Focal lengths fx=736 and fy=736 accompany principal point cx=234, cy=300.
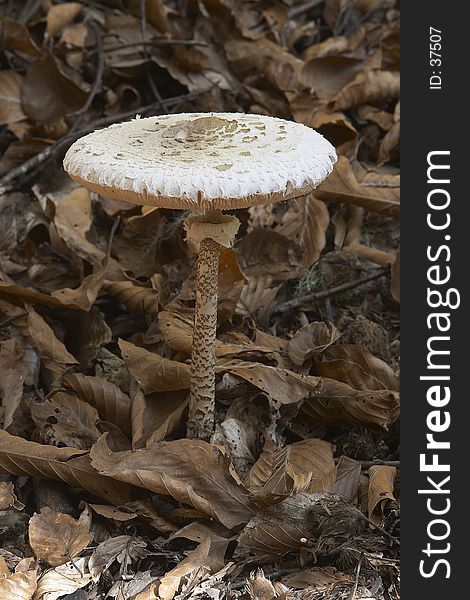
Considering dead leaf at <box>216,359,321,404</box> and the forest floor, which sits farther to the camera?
dead leaf at <box>216,359,321,404</box>

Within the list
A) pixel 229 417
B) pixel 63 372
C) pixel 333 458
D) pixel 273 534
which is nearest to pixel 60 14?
pixel 63 372

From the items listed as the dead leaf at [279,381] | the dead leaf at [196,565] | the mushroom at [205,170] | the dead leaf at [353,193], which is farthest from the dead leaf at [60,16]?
the dead leaf at [196,565]

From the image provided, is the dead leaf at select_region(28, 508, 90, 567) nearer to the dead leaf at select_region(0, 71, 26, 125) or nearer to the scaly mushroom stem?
the scaly mushroom stem

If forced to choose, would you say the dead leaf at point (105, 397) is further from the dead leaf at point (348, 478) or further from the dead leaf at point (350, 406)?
the dead leaf at point (348, 478)

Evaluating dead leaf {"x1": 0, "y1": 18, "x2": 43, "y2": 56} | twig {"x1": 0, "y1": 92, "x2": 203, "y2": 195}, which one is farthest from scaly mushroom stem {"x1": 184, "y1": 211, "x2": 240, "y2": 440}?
dead leaf {"x1": 0, "y1": 18, "x2": 43, "y2": 56}

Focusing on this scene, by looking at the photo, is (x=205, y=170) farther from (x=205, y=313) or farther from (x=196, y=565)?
(x=196, y=565)

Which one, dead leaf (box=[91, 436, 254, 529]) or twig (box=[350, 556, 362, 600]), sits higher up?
dead leaf (box=[91, 436, 254, 529])
